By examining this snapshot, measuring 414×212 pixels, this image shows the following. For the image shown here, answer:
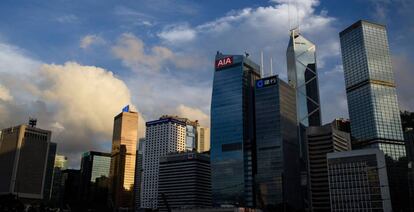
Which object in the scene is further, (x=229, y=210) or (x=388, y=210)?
(x=388, y=210)

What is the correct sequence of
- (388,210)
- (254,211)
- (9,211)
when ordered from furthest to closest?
(388,210) < (254,211) < (9,211)

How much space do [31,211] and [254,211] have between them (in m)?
89.3

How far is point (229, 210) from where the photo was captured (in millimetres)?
174500

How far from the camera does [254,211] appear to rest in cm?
17900

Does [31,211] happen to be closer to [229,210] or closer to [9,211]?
[9,211]

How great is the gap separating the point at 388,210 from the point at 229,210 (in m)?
75.1

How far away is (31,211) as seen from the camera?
18250 cm

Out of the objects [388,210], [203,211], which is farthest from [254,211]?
Result: [388,210]

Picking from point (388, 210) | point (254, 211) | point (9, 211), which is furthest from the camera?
point (388, 210)

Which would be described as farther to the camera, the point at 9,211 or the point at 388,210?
the point at 388,210

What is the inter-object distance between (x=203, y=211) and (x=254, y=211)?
22.6m

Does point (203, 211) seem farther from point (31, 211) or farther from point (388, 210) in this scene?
point (388, 210)

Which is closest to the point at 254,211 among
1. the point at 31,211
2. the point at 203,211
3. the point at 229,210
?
the point at 229,210

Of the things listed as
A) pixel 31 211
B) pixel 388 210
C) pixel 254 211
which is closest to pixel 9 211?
pixel 31 211
